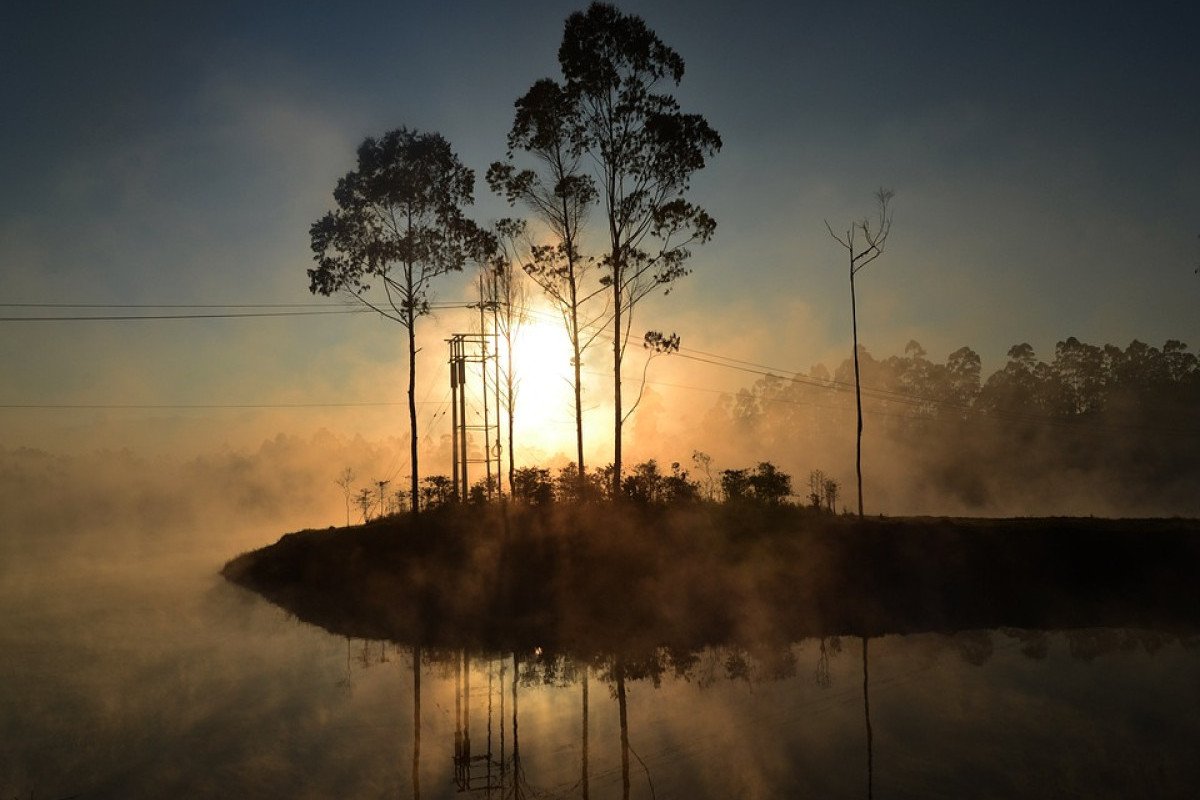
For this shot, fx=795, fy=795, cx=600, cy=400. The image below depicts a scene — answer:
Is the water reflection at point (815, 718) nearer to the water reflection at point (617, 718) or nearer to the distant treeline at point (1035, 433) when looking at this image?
the water reflection at point (617, 718)

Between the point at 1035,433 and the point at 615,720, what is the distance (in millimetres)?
97382

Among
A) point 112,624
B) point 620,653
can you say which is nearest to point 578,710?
point 620,653

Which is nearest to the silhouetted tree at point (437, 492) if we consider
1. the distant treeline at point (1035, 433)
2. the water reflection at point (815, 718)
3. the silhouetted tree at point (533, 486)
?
the silhouetted tree at point (533, 486)

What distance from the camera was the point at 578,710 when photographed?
53.1 feet

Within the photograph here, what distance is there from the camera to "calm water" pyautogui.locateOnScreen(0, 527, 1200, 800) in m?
12.1

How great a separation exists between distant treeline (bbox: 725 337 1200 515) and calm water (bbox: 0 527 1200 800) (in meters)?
79.1

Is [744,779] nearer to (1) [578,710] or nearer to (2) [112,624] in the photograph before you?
(1) [578,710]

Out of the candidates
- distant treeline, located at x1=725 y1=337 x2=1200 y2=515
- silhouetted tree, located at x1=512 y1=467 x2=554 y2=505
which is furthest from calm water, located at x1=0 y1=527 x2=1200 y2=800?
distant treeline, located at x1=725 y1=337 x2=1200 y2=515

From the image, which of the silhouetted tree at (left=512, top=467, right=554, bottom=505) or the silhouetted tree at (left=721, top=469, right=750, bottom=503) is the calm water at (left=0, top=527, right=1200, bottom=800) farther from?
the silhouetted tree at (left=721, top=469, right=750, bottom=503)

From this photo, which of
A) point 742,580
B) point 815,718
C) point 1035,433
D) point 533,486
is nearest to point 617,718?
point 815,718

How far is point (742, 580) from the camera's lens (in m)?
26.8

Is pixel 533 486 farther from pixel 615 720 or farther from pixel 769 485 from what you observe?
pixel 615 720

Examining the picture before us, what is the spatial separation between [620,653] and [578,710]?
4973mm

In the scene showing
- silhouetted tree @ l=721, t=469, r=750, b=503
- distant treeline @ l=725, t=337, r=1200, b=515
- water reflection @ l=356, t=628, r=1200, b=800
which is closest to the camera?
water reflection @ l=356, t=628, r=1200, b=800
